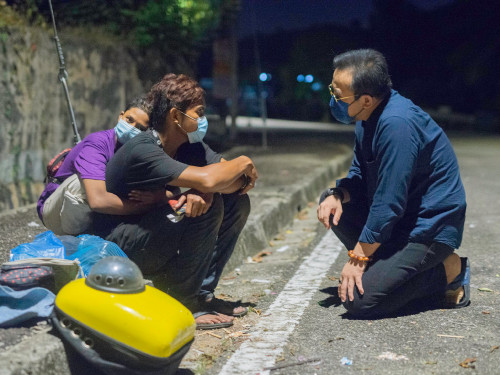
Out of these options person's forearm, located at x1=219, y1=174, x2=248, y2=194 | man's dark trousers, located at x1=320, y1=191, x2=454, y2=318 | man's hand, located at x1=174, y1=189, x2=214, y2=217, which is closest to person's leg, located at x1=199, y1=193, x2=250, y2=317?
person's forearm, located at x1=219, y1=174, x2=248, y2=194

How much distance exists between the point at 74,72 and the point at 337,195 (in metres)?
4.68

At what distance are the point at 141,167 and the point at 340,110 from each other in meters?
1.17

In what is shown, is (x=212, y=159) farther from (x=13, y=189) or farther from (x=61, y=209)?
→ (x=13, y=189)

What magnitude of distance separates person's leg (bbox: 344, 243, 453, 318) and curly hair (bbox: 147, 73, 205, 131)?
130cm

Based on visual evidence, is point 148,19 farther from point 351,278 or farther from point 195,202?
point 351,278

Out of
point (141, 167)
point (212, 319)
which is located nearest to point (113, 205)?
point (141, 167)

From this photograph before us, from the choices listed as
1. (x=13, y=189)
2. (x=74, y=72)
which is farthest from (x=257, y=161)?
(x=13, y=189)

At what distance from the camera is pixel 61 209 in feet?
12.1

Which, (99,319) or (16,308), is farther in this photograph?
(16,308)

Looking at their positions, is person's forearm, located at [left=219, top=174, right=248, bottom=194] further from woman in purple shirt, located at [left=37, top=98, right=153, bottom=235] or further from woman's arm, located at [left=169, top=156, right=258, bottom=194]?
woman in purple shirt, located at [left=37, top=98, right=153, bottom=235]

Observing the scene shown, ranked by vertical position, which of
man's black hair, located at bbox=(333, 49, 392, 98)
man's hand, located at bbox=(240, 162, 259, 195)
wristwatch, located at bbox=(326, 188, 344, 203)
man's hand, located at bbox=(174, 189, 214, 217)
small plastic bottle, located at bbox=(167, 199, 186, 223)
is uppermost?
man's black hair, located at bbox=(333, 49, 392, 98)

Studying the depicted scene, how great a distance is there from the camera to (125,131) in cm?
372

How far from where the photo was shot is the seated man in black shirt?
3447 millimetres

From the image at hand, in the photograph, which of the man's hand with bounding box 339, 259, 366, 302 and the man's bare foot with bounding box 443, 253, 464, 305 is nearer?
the man's hand with bounding box 339, 259, 366, 302
